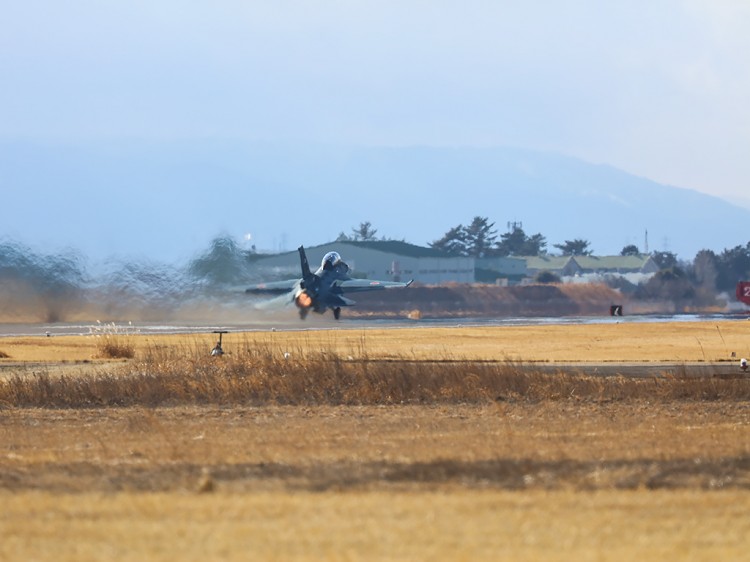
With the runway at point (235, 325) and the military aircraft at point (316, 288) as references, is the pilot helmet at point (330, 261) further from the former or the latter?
the runway at point (235, 325)

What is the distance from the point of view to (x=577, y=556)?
11656 mm

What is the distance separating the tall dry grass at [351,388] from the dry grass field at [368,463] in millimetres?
68

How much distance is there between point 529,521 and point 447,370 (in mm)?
18675

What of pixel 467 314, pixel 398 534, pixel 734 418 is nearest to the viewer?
pixel 398 534

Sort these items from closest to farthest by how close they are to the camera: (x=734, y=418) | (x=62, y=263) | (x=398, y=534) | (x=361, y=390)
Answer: (x=398, y=534), (x=734, y=418), (x=361, y=390), (x=62, y=263)

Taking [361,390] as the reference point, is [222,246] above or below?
above

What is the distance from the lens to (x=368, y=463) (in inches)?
687

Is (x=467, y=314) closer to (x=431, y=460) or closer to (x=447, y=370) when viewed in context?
(x=447, y=370)

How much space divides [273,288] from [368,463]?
6103 cm

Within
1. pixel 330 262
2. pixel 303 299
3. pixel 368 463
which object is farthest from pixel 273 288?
pixel 368 463

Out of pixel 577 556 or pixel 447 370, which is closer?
pixel 577 556

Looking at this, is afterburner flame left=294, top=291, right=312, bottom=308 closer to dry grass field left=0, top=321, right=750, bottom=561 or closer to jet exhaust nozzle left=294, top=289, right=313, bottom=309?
jet exhaust nozzle left=294, top=289, right=313, bottom=309

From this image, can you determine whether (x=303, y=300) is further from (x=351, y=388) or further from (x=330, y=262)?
(x=351, y=388)

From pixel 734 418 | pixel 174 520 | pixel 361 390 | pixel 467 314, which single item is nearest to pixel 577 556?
pixel 174 520
